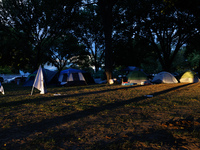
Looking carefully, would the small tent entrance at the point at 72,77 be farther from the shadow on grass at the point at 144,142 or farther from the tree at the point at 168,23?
the shadow on grass at the point at 144,142

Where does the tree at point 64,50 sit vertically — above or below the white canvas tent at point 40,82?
above

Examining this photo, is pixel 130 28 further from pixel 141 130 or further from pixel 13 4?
pixel 141 130

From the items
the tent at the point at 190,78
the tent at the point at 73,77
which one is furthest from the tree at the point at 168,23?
the tent at the point at 73,77

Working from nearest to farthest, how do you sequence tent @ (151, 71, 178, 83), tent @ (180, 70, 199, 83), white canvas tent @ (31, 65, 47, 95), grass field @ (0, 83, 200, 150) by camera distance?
grass field @ (0, 83, 200, 150) → white canvas tent @ (31, 65, 47, 95) → tent @ (151, 71, 178, 83) → tent @ (180, 70, 199, 83)

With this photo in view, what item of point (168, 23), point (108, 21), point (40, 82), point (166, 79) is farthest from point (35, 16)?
point (166, 79)

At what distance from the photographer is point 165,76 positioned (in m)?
19.5

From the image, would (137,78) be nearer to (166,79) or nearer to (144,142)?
(166,79)

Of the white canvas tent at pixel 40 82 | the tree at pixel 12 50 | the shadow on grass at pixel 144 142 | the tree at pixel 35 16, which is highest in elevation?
the tree at pixel 35 16

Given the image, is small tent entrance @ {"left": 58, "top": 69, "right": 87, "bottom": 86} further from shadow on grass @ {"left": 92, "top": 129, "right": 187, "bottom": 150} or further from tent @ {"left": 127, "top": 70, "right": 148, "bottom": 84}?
shadow on grass @ {"left": 92, "top": 129, "right": 187, "bottom": 150}

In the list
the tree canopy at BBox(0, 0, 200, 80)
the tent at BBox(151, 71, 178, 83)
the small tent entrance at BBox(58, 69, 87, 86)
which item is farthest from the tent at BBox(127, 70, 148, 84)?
the small tent entrance at BBox(58, 69, 87, 86)

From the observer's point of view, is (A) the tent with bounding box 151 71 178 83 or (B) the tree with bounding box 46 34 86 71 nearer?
(A) the tent with bounding box 151 71 178 83

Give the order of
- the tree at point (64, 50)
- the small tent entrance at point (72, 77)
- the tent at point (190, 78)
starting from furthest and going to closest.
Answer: the tree at point (64, 50)
the tent at point (190, 78)
the small tent entrance at point (72, 77)

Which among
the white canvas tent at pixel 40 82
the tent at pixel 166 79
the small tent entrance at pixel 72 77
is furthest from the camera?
the tent at pixel 166 79

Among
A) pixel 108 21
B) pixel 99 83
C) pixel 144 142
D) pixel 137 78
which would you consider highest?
pixel 108 21
